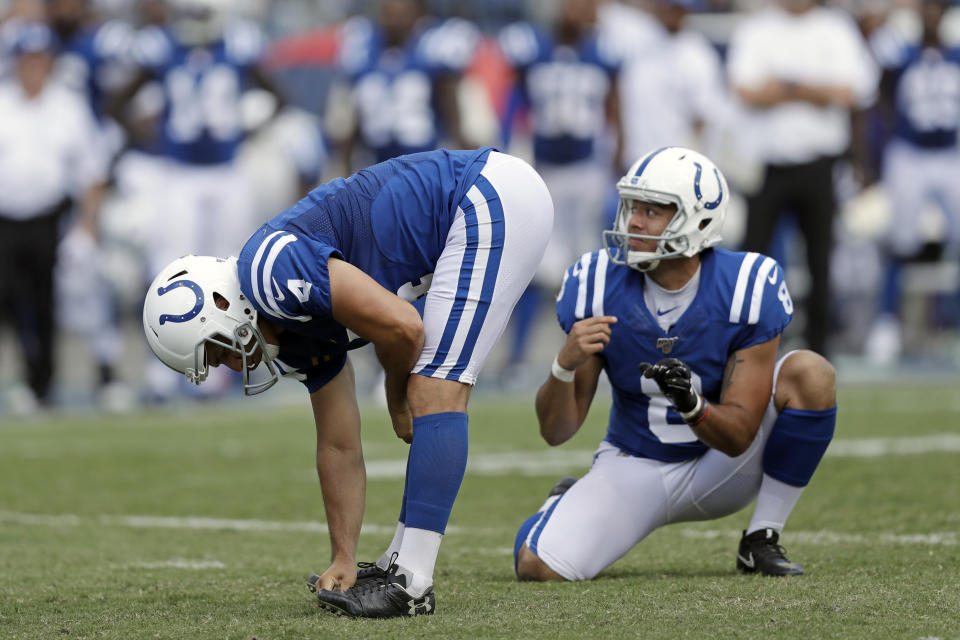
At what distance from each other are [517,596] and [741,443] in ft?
2.31

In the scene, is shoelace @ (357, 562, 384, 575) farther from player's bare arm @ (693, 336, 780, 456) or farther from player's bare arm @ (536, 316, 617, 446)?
player's bare arm @ (693, 336, 780, 456)

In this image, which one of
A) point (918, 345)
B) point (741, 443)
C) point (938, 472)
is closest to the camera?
point (741, 443)

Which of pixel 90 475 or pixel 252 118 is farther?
pixel 252 118

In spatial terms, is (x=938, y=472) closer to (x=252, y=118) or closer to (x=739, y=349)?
(x=739, y=349)

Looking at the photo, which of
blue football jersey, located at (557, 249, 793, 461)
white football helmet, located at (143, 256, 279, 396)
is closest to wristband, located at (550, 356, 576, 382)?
blue football jersey, located at (557, 249, 793, 461)

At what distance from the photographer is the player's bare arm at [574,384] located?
393cm

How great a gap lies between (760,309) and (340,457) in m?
1.13

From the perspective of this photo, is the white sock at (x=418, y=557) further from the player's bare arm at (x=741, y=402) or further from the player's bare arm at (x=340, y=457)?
the player's bare arm at (x=741, y=402)

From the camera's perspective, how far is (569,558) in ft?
13.3

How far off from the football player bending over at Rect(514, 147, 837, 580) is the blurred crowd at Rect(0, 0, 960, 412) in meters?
4.78

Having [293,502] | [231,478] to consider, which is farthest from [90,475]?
[293,502]

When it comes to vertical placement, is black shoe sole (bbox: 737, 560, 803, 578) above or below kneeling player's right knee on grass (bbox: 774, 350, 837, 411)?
below

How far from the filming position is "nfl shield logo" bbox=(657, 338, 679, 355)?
161 inches

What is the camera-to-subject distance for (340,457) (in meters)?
3.90
